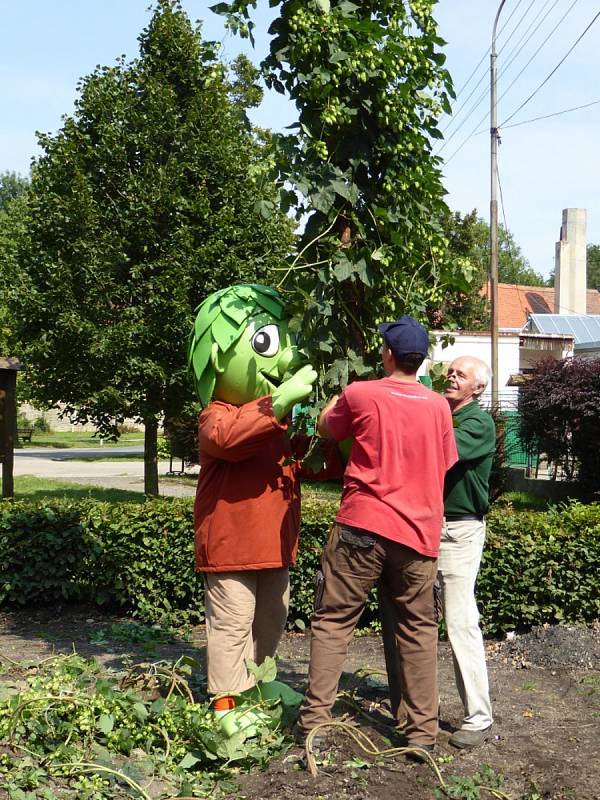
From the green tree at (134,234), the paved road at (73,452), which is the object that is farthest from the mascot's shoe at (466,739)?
the paved road at (73,452)

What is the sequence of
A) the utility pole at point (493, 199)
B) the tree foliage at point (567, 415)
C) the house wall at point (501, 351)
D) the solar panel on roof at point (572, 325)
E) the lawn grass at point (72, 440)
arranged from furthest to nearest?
the lawn grass at point (72, 440) → the solar panel on roof at point (572, 325) → the house wall at point (501, 351) → the utility pole at point (493, 199) → the tree foliage at point (567, 415)

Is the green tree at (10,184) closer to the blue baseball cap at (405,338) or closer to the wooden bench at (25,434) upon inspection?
the wooden bench at (25,434)

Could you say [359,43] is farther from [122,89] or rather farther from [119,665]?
[122,89]

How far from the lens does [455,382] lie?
457cm

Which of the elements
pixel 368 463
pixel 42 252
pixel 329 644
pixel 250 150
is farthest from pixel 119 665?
pixel 250 150

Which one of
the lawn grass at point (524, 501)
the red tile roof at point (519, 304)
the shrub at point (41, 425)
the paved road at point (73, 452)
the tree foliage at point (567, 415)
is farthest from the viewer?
the red tile roof at point (519, 304)

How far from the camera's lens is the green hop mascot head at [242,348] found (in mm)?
4273

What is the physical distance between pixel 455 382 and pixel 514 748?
70.7 inches

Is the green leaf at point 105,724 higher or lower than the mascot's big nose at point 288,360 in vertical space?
lower

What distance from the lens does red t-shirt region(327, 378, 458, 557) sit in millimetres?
3812

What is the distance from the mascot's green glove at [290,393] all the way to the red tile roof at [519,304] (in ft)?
Result: 145

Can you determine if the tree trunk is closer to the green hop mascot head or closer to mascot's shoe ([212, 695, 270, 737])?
the green hop mascot head

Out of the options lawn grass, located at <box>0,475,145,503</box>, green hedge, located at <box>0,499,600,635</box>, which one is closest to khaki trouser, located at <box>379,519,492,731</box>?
green hedge, located at <box>0,499,600,635</box>

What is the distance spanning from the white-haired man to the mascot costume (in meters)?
0.78
